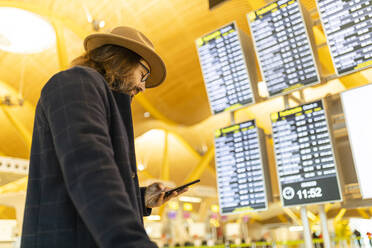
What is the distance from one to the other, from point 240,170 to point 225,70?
1.59 meters

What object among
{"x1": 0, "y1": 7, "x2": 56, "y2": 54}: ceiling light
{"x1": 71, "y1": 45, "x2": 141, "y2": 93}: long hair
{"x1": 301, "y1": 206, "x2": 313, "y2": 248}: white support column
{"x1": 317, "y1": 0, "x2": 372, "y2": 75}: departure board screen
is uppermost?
{"x1": 0, "y1": 7, "x2": 56, "y2": 54}: ceiling light

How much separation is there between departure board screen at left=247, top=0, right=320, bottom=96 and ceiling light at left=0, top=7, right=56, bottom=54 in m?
8.76

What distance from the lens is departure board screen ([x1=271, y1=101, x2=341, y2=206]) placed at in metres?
3.86

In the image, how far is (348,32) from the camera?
4.07 m

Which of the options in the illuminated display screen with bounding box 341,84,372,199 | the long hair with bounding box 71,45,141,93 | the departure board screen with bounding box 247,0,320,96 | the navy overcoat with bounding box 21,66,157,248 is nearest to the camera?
the navy overcoat with bounding box 21,66,157,248

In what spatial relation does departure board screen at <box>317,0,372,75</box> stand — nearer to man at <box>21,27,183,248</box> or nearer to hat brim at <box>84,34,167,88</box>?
hat brim at <box>84,34,167,88</box>

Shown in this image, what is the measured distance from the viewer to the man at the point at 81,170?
0.92 m

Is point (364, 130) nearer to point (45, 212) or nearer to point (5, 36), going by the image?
point (45, 212)

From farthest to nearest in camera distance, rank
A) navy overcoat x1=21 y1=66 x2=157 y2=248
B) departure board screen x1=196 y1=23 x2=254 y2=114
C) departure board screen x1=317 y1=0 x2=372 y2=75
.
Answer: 1. departure board screen x1=196 y1=23 x2=254 y2=114
2. departure board screen x1=317 y1=0 x2=372 y2=75
3. navy overcoat x1=21 y1=66 x2=157 y2=248

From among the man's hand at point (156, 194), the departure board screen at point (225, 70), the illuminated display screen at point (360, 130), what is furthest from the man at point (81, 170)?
the departure board screen at point (225, 70)

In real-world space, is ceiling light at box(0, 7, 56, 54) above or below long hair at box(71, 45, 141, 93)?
above

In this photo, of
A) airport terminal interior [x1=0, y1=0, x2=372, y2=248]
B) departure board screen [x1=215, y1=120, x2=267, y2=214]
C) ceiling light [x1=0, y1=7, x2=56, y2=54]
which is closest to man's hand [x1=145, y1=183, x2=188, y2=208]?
airport terminal interior [x1=0, y1=0, x2=372, y2=248]

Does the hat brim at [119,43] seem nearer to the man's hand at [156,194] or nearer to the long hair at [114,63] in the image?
the long hair at [114,63]

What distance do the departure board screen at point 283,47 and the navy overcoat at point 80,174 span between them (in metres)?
3.55
